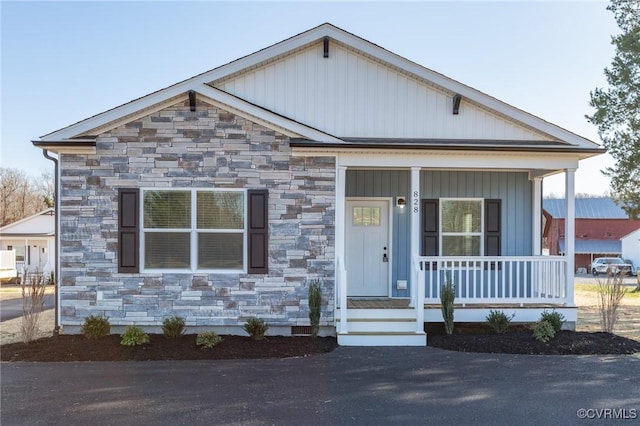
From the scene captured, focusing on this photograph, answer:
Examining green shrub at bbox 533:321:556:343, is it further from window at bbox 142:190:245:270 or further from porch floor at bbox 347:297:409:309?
window at bbox 142:190:245:270

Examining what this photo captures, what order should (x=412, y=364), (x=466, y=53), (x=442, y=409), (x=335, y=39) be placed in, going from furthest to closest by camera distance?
1. (x=466, y=53)
2. (x=335, y=39)
3. (x=412, y=364)
4. (x=442, y=409)

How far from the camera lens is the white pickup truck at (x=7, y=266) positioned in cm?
2373

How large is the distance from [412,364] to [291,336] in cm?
239

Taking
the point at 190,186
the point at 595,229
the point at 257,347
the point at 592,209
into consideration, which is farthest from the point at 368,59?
the point at 592,209

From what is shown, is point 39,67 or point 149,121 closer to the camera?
point 149,121

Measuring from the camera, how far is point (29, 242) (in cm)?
2612

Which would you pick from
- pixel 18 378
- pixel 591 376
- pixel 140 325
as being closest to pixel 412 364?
pixel 591 376

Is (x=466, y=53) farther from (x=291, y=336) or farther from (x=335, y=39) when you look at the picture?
(x=291, y=336)

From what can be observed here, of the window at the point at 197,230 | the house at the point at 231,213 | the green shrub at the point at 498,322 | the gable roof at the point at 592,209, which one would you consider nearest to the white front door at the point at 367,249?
the house at the point at 231,213

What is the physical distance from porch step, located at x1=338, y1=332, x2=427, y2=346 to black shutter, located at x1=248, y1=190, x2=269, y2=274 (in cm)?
182

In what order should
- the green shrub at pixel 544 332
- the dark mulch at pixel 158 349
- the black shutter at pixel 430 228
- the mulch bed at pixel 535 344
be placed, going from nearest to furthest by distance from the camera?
the dark mulch at pixel 158 349
the mulch bed at pixel 535 344
the green shrub at pixel 544 332
the black shutter at pixel 430 228

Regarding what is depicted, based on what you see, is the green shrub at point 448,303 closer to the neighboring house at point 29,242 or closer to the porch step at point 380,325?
the porch step at point 380,325

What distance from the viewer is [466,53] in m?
11.8

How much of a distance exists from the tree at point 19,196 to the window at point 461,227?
3910 centimetres
